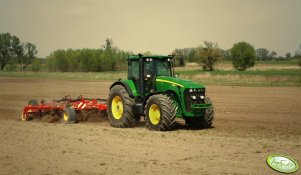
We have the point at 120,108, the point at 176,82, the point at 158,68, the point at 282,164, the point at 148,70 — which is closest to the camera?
the point at 282,164

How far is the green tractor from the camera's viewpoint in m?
12.9

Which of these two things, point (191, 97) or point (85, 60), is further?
point (85, 60)

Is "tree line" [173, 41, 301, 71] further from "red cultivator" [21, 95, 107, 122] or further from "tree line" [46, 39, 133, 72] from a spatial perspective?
"red cultivator" [21, 95, 107, 122]

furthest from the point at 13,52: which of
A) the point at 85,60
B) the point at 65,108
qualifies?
the point at 65,108

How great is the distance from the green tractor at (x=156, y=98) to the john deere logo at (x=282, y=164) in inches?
166

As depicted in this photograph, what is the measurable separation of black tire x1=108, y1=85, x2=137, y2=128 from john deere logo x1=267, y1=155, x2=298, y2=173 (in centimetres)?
573

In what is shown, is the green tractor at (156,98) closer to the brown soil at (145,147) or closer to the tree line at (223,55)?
the brown soil at (145,147)

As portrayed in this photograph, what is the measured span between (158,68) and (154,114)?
156 centimetres

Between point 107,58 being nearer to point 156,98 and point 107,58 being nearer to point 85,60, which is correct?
point 85,60

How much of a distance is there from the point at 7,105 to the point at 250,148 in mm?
15689

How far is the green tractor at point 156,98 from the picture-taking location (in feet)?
42.2

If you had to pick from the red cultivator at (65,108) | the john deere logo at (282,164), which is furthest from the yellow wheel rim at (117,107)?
the john deere logo at (282,164)

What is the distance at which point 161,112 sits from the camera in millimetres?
12695

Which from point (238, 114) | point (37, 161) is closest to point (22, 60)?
point (238, 114)
